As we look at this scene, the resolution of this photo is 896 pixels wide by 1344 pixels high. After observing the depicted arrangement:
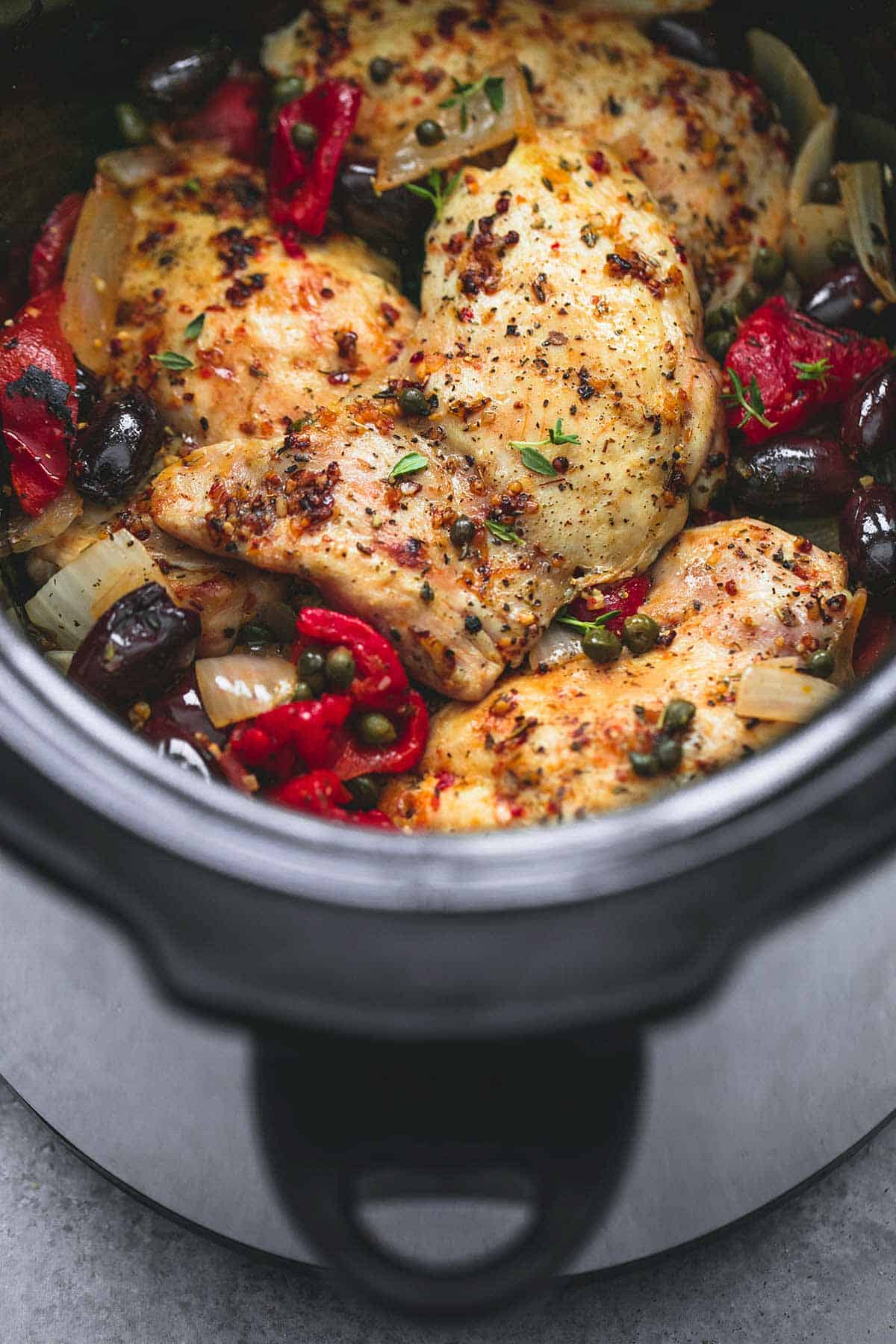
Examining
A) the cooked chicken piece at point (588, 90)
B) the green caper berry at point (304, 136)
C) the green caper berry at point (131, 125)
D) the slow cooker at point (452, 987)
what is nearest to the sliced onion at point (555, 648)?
the slow cooker at point (452, 987)

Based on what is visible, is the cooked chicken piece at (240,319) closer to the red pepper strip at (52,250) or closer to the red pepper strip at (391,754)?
the red pepper strip at (52,250)

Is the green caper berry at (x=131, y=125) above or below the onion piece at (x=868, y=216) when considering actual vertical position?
above

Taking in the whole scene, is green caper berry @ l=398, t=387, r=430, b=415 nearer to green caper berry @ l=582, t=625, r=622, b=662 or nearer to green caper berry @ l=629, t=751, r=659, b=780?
green caper berry @ l=582, t=625, r=622, b=662

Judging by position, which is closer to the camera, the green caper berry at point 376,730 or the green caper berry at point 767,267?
the green caper berry at point 376,730

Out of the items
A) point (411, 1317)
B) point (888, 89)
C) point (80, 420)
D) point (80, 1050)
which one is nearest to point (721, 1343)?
point (411, 1317)

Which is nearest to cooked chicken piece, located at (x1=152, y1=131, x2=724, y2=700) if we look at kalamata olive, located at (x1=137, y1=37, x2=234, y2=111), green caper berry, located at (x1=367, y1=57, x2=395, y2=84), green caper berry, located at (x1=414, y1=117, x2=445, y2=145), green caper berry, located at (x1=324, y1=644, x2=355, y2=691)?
green caper berry, located at (x1=324, y1=644, x2=355, y2=691)

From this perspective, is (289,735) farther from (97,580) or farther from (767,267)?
(767,267)

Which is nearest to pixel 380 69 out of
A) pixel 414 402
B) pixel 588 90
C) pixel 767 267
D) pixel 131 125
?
pixel 588 90
